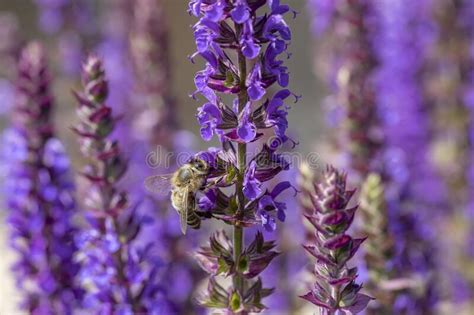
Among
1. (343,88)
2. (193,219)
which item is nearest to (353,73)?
(343,88)

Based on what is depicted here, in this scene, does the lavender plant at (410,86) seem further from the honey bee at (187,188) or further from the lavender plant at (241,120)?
the lavender plant at (241,120)

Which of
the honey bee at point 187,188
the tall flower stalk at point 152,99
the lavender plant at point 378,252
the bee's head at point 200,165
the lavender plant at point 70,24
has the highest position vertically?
the lavender plant at point 70,24

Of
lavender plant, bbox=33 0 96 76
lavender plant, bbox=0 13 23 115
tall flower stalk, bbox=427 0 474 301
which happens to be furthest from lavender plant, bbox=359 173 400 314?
lavender plant, bbox=33 0 96 76

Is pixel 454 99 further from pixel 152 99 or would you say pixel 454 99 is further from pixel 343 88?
pixel 152 99

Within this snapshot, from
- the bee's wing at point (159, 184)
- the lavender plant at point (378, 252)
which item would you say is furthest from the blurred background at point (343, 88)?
the bee's wing at point (159, 184)

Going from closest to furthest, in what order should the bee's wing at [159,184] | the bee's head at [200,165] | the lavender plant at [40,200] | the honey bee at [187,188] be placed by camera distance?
the bee's head at [200,165] → the honey bee at [187,188] → the bee's wing at [159,184] → the lavender plant at [40,200]
